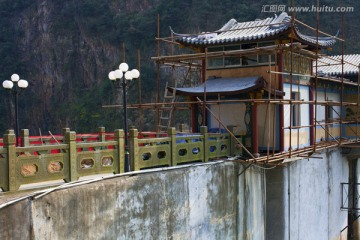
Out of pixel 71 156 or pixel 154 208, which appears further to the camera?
pixel 154 208

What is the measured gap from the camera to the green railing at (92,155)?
7.56m

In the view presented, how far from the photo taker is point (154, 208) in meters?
9.48

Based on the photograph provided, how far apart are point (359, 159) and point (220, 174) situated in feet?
40.1

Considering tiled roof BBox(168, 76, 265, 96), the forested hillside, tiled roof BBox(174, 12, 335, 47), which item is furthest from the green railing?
the forested hillside

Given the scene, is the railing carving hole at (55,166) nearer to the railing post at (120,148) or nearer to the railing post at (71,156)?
the railing post at (71,156)

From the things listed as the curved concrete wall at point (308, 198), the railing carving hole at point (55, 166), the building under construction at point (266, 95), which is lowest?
the curved concrete wall at point (308, 198)

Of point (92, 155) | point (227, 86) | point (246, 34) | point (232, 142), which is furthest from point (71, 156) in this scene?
point (246, 34)

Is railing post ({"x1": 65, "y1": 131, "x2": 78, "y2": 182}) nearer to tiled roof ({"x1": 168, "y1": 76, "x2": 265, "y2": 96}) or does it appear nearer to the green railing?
the green railing

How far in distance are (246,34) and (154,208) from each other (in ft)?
27.4

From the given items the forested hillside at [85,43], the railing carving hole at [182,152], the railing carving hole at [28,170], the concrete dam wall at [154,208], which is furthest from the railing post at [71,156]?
the forested hillside at [85,43]

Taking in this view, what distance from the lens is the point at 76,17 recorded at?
53500 mm

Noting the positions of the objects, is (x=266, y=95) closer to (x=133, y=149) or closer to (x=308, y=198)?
(x=308, y=198)

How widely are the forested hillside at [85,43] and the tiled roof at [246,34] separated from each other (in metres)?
31.3

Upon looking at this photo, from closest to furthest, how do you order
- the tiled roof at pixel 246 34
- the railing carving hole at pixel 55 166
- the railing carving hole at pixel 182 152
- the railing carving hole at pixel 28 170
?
1. the railing carving hole at pixel 28 170
2. the railing carving hole at pixel 55 166
3. the railing carving hole at pixel 182 152
4. the tiled roof at pixel 246 34
